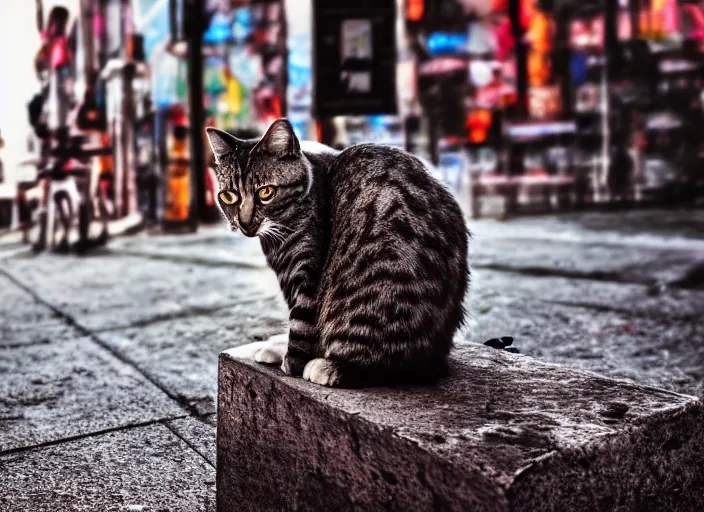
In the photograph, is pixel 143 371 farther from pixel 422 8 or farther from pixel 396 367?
pixel 422 8

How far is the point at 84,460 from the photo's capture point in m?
2.74

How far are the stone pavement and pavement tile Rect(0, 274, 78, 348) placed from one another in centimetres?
2

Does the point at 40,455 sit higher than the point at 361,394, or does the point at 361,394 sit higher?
the point at 361,394

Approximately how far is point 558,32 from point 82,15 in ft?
23.9

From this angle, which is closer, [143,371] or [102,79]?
[143,371]

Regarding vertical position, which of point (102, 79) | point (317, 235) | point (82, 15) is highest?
point (82, 15)

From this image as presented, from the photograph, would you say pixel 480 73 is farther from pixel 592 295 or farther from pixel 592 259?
pixel 592 295

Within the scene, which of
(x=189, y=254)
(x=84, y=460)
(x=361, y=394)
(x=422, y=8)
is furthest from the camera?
(x=422, y=8)

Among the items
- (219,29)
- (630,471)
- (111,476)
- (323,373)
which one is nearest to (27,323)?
(111,476)

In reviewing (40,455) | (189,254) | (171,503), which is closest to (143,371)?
(40,455)

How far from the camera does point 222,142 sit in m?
2.30

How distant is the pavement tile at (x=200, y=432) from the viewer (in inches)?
112

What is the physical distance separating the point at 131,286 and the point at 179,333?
2.04m

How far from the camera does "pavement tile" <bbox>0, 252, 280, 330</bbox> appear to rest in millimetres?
5508
